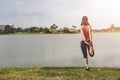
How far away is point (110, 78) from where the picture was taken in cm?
1864

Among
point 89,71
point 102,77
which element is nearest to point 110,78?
point 102,77

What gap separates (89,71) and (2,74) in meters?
4.37

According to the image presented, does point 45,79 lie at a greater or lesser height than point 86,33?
lesser

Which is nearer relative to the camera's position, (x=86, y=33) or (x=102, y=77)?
(x=102, y=77)

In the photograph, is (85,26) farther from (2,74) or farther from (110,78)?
(2,74)

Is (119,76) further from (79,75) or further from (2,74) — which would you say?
(2,74)

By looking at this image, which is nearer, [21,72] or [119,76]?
[119,76]

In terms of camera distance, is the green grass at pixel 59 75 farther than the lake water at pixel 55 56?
No

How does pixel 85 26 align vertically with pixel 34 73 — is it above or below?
above

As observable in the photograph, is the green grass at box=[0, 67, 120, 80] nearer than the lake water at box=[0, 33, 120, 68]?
Yes

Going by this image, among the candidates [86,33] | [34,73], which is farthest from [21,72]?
[86,33]

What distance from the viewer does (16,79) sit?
18.7 m

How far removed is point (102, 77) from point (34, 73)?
347cm

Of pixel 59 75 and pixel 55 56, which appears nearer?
pixel 59 75
